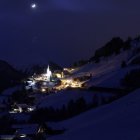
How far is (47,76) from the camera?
299 feet

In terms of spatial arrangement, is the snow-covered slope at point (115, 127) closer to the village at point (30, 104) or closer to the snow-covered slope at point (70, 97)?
the village at point (30, 104)

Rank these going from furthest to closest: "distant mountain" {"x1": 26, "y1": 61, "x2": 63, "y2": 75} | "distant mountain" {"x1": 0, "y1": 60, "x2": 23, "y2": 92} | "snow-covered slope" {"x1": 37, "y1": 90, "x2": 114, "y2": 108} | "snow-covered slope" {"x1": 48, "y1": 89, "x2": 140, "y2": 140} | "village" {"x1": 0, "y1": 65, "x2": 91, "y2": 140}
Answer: "distant mountain" {"x1": 26, "y1": 61, "x2": 63, "y2": 75} < "distant mountain" {"x1": 0, "y1": 60, "x2": 23, "y2": 92} < "snow-covered slope" {"x1": 37, "y1": 90, "x2": 114, "y2": 108} < "village" {"x1": 0, "y1": 65, "x2": 91, "y2": 140} < "snow-covered slope" {"x1": 48, "y1": 89, "x2": 140, "y2": 140}

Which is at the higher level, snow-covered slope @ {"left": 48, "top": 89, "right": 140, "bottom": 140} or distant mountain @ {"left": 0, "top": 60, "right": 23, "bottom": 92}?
distant mountain @ {"left": 0, "top": 60, "right": 23, "bottom": 92}

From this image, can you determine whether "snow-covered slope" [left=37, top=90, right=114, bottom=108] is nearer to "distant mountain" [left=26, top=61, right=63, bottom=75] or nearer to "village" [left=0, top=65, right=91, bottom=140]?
"village" [left=0, top=65, right=91, bottom=140]

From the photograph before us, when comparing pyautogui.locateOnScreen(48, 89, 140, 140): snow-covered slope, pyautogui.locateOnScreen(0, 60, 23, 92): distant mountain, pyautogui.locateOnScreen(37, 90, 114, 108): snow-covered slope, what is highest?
pyautogui.locateOnScreen(0, 60, 23, 92): distant mountain

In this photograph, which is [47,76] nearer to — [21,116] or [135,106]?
[21,116]

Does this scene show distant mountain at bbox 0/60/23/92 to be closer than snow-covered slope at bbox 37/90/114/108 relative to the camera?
No

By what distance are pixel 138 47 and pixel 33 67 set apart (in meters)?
48.6

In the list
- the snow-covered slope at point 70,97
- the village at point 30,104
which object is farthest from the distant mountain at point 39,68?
the snow-covered slope at point 70,97

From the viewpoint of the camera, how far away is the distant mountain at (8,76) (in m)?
95.9

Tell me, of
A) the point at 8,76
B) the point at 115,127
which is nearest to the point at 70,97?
the point at 115,127

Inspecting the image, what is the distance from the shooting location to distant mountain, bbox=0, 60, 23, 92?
95.9 m

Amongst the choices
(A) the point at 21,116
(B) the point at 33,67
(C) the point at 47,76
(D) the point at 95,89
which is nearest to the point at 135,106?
(A) the point at 21,116

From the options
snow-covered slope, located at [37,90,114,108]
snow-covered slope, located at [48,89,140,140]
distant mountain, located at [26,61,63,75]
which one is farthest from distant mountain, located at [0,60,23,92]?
snow-covered slope, located at [48,89,140,140]
